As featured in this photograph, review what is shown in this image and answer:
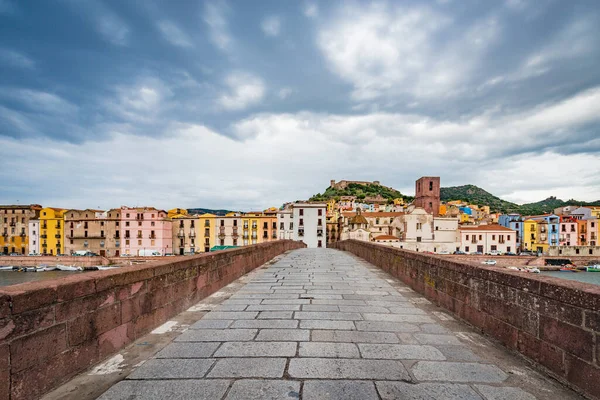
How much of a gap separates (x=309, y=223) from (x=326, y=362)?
192 feet

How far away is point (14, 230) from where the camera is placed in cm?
6016

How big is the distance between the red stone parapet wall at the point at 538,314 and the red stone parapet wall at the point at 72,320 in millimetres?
4325

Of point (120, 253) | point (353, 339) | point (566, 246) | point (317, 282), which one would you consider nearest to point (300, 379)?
point (353, 339)

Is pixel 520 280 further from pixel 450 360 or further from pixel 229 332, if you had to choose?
pixel 229 332

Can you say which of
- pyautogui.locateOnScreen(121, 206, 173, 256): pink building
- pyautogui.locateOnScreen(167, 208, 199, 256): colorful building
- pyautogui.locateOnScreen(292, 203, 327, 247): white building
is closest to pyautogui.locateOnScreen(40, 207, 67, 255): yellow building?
pyautogui.locateOnScreen(121, 206, 173, 256): pink building

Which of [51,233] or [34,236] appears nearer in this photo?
[51,233]

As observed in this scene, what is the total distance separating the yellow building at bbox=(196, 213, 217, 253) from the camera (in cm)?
5984

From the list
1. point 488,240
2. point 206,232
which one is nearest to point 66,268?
point 206,232

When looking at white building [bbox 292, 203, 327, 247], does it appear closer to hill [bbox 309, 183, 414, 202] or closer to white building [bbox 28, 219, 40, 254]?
white building [bbox 28, 219, 40, 254]

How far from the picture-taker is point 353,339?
3.77m

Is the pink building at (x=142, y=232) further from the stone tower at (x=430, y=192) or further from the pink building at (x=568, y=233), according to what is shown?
the pink building at (x=568, y=233)

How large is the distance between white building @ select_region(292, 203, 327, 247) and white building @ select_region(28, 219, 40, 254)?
49.1 metres

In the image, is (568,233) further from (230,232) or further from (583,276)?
(230,232)

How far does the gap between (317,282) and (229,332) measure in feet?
14.1
